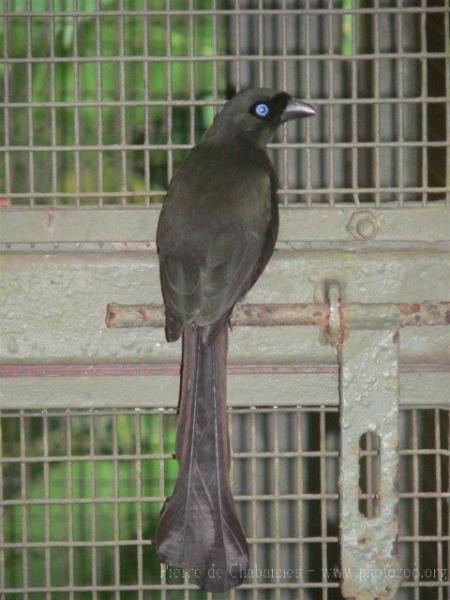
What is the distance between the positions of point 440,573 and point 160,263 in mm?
653

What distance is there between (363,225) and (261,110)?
462 millimetres

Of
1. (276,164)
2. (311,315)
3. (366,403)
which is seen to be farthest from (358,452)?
(276,164)

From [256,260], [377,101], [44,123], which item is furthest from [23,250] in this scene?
[44,123]

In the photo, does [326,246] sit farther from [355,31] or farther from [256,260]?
[355,31]

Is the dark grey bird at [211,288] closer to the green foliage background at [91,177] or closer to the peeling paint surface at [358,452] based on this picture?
the peeling paint surface at [358,452]

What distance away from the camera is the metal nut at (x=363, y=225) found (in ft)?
4.71

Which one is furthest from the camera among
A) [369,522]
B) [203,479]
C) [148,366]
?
[148,366]

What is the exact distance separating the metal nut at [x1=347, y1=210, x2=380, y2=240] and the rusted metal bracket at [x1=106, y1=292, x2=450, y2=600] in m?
0.18

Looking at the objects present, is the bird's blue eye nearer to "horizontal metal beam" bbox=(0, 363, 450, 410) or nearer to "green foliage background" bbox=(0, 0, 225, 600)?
"green foliage background" bbox=(0, 0, 225, 600)

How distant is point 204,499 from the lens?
1.35 metres

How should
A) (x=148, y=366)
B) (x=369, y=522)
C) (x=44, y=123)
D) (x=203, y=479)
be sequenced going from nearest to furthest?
(x=369, y=522), (x=203, y=479), (x=148, y=366), (x=44, y=123)

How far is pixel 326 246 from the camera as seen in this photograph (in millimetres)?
1449

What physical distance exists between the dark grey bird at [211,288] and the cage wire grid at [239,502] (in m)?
0.10

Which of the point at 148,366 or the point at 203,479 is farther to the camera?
the point at 148,366
